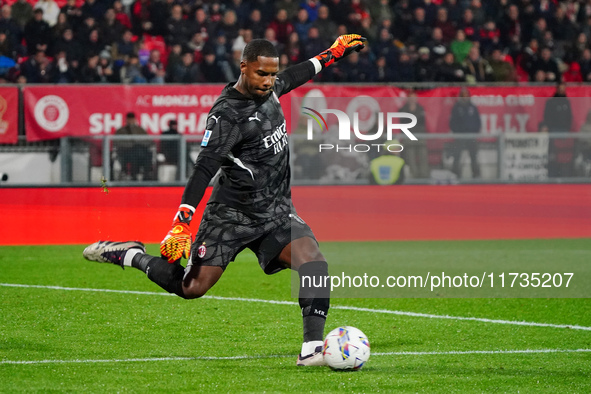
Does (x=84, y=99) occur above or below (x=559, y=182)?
above

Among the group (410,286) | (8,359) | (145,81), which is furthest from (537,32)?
(8,359)

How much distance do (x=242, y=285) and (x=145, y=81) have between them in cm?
843

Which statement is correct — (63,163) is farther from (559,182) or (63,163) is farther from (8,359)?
(8,359)

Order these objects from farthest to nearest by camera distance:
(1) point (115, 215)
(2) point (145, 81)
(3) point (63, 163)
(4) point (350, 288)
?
1. (2) point (145, 81)
2. (3) point (63, 163)
3. (1) point (115, 215)
4. (4) point (350, 288)

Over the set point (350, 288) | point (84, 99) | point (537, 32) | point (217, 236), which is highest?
point (537, 32)

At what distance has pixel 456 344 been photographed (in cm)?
681

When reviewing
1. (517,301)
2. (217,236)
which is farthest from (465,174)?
(217,236)

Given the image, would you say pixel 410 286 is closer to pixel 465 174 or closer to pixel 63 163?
pixel 465 174

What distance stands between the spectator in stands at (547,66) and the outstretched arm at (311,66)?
506 inches

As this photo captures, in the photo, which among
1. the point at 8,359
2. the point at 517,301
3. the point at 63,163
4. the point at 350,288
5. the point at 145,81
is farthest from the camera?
the point at 145,81

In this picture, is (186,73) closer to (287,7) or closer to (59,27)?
(59,27)

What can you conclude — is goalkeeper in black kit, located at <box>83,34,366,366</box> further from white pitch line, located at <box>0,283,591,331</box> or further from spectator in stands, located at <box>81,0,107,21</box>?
spectator in stands, located at <box>81,0,107,21</box>

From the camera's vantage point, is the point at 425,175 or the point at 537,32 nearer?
the point at 425,175

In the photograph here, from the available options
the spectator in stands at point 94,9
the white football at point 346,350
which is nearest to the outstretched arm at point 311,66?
the white football at point 346,350
